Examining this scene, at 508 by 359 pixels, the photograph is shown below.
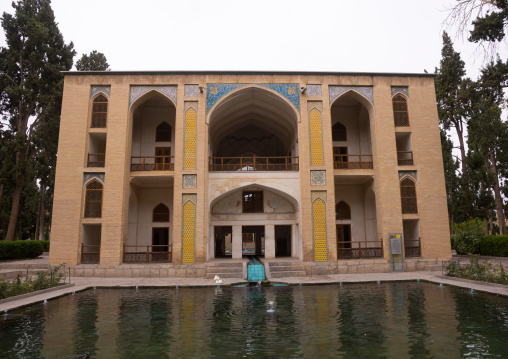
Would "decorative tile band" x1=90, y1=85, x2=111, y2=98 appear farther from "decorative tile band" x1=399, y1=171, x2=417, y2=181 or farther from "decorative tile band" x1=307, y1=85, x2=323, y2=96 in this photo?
"decorative tile band" x1=399, y1=171, x2=417, y2=181

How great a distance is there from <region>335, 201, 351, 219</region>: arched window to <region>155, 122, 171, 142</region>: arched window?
980 centimetres

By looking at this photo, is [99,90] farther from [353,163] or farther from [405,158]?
[405,158]

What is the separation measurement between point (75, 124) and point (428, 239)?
54.4 ft

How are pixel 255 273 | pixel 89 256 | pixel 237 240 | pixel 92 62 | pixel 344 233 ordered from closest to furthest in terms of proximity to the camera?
1. pixel 255 273
2. pixel 89 256
3. pixel 237 240
4. pixel 344 233
5. pixel 92 62

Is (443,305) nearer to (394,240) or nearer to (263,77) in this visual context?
(394,240)

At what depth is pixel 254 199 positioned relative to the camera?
1755cm

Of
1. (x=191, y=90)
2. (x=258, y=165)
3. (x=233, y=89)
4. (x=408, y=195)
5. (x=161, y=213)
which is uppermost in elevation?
(x=233, y=89)

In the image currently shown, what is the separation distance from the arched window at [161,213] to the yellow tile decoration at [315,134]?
810 centimetres

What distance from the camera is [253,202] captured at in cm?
1755

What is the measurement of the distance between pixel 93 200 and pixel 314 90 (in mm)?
11124

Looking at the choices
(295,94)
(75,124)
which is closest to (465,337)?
(295,94)

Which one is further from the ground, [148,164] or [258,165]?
[258,165]

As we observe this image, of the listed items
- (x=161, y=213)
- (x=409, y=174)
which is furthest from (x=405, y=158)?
(x=161, y=213)

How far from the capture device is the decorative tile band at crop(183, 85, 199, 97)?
1587cm
